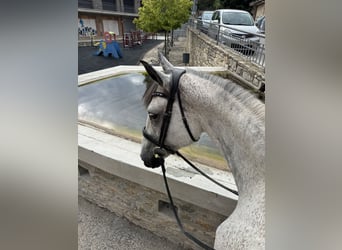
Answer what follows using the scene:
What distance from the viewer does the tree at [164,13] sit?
11.4 m

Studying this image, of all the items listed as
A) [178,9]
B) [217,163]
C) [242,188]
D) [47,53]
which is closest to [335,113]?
[47,53]

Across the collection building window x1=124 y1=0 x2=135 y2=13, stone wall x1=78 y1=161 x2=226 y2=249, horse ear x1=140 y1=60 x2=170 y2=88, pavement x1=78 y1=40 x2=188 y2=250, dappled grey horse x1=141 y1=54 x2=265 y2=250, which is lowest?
pavement x1=78 y1=40 x2=188 y2=250

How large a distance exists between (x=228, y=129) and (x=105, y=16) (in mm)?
28339

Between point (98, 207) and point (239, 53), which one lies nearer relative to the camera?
point (98, 207)

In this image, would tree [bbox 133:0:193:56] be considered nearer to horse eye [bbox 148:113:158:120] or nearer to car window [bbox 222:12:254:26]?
car window [bbox 222:12:254:26]

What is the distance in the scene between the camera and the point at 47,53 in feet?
1.13

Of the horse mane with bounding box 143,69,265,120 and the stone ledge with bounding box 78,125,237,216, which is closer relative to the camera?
the horse mane with bounding box 143,69,265,120

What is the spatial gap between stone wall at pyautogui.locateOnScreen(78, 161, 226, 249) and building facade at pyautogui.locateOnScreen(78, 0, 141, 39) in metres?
22.1

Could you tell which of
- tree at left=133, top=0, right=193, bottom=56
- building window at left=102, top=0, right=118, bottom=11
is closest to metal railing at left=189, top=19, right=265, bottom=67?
tree at left=133, top=0, right=193, bottom=56

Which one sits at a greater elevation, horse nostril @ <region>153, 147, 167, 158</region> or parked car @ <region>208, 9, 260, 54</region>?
parked car @ <region>208, 9, 260, 54</region>

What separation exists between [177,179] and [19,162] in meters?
1.79

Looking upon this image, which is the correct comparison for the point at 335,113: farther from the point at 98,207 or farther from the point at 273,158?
the point at 98,207

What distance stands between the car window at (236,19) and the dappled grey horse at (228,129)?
8.43 metres

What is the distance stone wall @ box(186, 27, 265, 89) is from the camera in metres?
5.23
